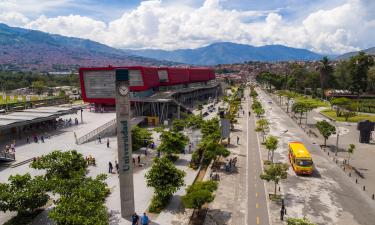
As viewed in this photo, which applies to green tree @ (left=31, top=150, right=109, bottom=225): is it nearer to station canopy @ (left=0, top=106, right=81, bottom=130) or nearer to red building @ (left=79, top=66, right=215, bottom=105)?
station canopy @ (left=0, top=106, right=81, bottom=130)

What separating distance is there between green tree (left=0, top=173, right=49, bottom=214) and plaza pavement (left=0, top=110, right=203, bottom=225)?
169 centimetres

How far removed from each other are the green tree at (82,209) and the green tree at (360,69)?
98.9 meters

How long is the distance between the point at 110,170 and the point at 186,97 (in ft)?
216

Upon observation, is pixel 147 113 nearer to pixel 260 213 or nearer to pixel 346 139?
pixel 346 139

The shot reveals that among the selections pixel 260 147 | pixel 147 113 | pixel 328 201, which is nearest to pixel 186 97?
pixel 147 113

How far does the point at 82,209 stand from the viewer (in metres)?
18.6

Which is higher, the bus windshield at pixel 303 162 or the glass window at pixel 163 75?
the glass window at pixel 163 75

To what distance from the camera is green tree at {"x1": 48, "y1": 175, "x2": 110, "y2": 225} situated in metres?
17.8

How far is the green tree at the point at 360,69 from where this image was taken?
97.1 meters

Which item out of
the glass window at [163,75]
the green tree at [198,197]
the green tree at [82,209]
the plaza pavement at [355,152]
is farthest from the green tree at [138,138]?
the glass window at [163,75]

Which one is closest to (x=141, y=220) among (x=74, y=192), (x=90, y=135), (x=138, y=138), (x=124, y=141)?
(x=74, y=192)

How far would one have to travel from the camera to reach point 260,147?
4847 centimetres

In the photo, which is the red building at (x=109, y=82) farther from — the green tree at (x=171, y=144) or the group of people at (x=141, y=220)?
the group of people at (x=141, y=220)

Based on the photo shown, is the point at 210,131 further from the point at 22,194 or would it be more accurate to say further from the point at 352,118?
the point at 352,118
